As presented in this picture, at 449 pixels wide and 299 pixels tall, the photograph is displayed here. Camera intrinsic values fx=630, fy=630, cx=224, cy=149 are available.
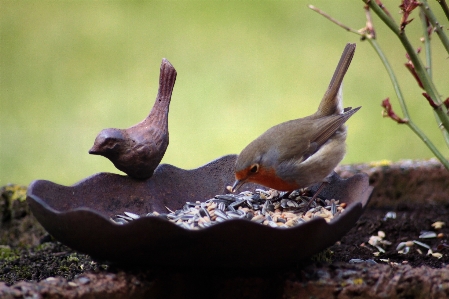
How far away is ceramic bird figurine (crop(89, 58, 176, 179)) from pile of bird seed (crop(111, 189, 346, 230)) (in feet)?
0.80

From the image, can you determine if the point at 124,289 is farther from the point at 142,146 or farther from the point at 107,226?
the point at 142,146

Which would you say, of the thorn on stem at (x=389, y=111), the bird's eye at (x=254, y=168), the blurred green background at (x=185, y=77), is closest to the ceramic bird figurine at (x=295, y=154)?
the bird's eye at (x=254, y=168)

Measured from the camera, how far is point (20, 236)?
157 inches

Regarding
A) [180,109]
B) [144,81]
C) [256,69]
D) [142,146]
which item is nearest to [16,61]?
[144,81]

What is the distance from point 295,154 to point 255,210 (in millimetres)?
374

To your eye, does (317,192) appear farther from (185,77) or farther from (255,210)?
(185,77)

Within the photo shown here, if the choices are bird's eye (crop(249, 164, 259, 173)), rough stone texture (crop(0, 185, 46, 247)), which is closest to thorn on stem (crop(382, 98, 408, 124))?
bird's eye (crop(249, 164, 259, 173))

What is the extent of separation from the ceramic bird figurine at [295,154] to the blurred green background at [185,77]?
3159 mm

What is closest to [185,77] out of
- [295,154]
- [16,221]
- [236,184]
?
[16,221]

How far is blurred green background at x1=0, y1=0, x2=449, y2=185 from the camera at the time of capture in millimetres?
6723

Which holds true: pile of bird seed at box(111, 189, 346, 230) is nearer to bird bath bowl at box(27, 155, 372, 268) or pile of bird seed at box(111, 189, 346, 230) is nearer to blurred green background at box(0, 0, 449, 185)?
bird bath bowl at box(27, 155, 372, 268)

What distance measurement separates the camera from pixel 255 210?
3055mm

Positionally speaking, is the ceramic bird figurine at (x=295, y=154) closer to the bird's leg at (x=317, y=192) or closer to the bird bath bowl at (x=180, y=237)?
the bird's leg at (x=317, y=192)

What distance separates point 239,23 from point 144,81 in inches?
68.4
